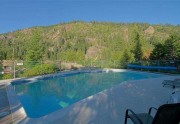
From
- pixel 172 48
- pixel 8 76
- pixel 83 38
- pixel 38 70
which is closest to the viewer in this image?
pixel 8 76

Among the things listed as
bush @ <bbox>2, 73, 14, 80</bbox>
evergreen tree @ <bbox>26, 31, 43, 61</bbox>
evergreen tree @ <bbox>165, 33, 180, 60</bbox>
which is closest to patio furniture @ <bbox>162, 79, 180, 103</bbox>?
bush @ <bbox>2, 73, 14, 80</bbox>

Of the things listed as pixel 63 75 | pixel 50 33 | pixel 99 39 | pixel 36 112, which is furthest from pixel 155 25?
pixel 36 112

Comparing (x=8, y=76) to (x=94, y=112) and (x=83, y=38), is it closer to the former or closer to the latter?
(x=94, y=112)

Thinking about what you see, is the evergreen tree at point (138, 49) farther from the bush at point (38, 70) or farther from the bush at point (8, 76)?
the bush at point (8, 76)

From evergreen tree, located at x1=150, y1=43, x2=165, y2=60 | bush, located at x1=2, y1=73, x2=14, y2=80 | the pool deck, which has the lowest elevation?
bush, located at x1=2, y1=73, x2=14, y2=80

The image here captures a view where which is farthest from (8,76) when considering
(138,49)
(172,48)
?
(172,48)

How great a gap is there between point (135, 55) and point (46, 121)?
20.2m

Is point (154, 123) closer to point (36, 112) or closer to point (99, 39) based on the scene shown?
point (36, 112)

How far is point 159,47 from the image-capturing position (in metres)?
16.7

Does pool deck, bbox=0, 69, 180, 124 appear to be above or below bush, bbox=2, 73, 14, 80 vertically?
above

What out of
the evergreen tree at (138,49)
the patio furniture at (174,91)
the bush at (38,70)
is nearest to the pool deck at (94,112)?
the patio furniture at (174,91)

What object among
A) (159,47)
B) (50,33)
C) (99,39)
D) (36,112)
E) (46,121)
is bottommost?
(36,112)

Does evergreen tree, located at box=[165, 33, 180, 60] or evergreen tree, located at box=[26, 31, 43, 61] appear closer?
evergreen tree, located at box=[165, 33, 180, 60]

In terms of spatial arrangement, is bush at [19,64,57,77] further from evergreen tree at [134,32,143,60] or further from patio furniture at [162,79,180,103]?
evergreen tree at [134,32,143,60]
